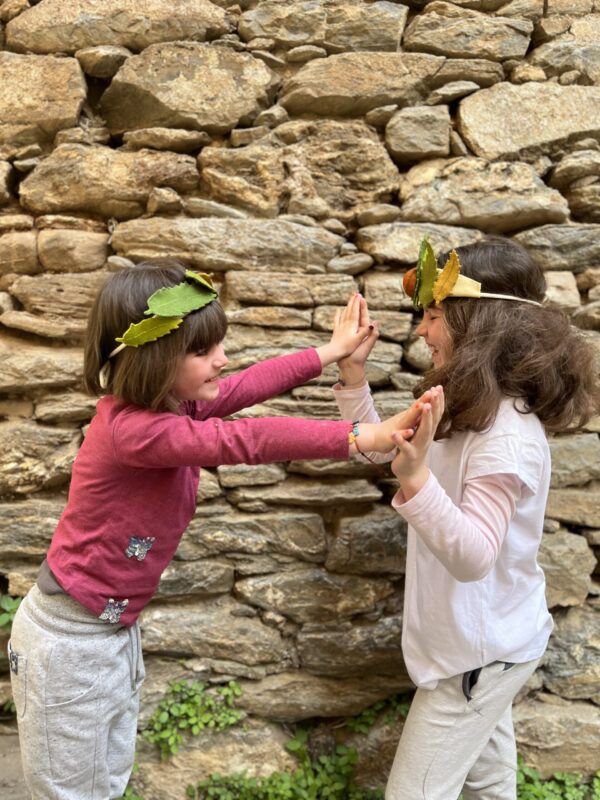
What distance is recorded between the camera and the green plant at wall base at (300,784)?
7.52 feet

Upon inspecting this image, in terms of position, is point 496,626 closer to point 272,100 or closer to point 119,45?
point 272,100

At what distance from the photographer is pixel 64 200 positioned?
8.00 feet

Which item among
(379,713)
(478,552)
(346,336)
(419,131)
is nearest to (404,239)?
(419,131)

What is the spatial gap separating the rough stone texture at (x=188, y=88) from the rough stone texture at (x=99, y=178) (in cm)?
18

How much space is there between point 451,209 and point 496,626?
1.68 meters

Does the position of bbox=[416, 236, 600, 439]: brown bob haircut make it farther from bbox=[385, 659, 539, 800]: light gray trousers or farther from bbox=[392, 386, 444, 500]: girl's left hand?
bbox=[385, 659, 539, 800]: light gray trousers

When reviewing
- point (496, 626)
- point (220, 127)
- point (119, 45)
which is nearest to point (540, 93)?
point (220, 127)

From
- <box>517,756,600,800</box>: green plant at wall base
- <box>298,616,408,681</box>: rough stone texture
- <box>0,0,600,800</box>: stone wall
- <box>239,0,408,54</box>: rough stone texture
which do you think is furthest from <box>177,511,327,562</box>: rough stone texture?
<box>239,0,408,54</box>: rough stone texture

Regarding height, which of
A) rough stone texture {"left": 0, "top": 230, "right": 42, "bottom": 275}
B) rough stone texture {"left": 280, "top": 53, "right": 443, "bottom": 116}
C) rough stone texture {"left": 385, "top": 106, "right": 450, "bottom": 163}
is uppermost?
rough stone texture {"left": 280, "top": 53, "right": 443, "bottom": 116}

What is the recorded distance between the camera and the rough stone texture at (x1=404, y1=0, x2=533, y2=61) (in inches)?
99.0

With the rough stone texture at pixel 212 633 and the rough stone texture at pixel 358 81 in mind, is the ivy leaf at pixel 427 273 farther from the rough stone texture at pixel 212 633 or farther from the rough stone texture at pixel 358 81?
the rough stone texture at pixel 212 633

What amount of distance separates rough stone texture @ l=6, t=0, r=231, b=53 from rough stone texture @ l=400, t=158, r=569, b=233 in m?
1.17

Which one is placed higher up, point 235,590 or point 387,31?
point 387,31

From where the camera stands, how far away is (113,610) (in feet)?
5.53
